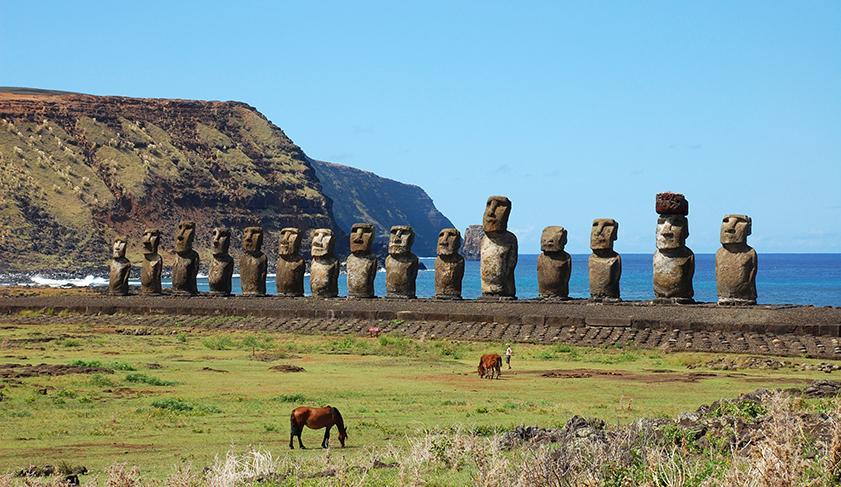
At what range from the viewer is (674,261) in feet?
95.6

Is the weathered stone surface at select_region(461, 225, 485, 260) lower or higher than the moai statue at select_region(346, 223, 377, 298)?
higher

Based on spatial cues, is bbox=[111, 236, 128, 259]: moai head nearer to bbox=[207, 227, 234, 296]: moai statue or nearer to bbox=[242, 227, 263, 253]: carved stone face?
bbox=[207, 227, 234, 296]: moai statue

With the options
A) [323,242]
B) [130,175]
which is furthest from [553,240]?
[130,175]

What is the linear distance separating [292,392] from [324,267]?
53.9 ft

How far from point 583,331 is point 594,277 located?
312cm

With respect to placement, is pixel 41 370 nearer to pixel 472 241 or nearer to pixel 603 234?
pixel 603 234

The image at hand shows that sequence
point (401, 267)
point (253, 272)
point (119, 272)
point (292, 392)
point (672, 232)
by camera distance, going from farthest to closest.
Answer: point (119, 272) < point (253, 272) < point (401, 267) < point (672, 232) < point (292, 392)

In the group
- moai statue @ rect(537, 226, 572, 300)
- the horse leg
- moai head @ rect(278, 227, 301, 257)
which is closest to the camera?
the horse leg

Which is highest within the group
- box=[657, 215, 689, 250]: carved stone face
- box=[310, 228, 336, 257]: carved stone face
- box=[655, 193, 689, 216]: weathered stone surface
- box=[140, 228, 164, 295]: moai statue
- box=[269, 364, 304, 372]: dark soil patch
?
box=[655, 193, 689, 216]: weathered stone surface

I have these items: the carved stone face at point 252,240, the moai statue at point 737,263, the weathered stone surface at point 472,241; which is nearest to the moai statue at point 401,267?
the carved stone face at point 252,240

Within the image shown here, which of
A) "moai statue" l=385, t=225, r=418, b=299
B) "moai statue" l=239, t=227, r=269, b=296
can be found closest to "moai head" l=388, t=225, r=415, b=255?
"moai statue" l=385, t=225, r=418, b=299

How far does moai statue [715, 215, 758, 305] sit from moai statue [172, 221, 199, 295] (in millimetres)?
15698

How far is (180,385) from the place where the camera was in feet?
65.2

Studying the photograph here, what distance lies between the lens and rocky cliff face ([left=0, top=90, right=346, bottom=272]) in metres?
101
